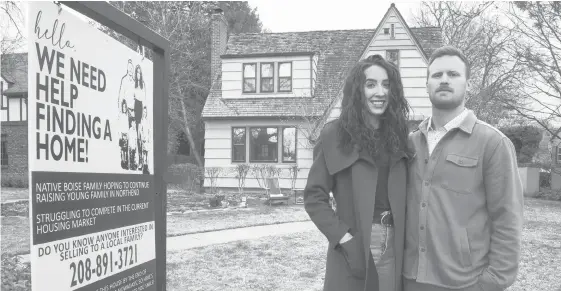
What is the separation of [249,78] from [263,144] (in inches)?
111

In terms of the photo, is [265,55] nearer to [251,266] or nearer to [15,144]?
[251,266]

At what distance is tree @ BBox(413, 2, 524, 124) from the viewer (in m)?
19.1

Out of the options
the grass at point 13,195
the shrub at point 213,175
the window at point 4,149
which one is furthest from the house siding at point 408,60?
the window at point 4,149

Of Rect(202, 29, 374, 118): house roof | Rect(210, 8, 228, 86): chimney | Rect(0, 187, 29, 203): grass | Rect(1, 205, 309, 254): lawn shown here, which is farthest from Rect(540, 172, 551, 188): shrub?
Rect(0, 187, 29, 203): grass

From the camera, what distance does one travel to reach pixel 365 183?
9.09 ft

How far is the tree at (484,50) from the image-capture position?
19.1 m

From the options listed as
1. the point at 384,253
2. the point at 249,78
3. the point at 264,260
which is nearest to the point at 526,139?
the point at 249,78

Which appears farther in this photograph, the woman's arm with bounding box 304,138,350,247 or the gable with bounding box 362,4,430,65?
the gable with bounding box 362,4,430,65

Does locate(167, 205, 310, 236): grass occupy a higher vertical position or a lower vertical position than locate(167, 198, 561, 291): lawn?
lower

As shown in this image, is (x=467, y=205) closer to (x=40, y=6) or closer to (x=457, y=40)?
(x=40, y=6)

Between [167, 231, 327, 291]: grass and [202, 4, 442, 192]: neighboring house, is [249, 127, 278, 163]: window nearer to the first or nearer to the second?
[202, 4, 442, 192]: neighboring house

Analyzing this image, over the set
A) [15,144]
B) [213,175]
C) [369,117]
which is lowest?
[213,175]

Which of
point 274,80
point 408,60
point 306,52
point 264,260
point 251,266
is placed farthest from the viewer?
point 274,80

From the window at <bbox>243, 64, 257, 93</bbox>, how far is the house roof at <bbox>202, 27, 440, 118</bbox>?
462 mm
